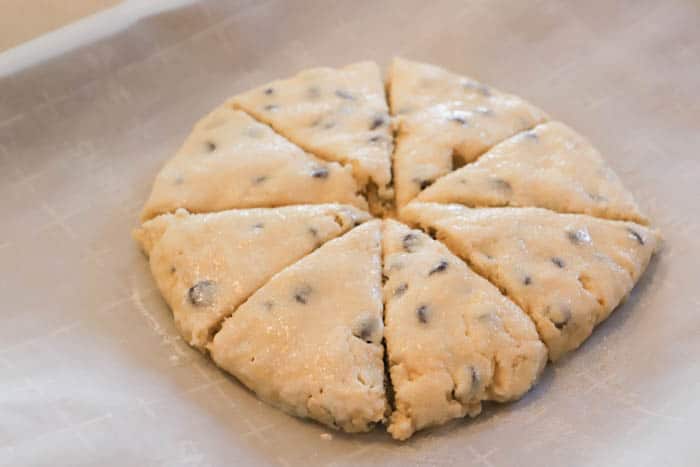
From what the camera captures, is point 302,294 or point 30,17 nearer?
point 302,294

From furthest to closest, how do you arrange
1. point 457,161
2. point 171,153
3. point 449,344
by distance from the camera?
point 171,153
point 457,161
point 449,344

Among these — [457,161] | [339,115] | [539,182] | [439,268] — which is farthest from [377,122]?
[439,268]

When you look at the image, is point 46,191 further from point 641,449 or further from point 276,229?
point 641,449

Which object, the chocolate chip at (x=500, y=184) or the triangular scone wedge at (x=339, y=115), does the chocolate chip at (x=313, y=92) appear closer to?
the triangular scone wedge at (x=339, y=115)

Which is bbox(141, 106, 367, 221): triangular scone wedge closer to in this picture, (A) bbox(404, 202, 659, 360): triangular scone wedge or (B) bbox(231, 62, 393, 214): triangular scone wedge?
(B) bbox(231, 62, 393, 214): triangular scone wedge

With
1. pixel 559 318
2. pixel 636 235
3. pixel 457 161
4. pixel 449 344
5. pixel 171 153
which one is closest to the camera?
pixel 449 344

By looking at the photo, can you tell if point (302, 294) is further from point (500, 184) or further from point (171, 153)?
point (171, 153)

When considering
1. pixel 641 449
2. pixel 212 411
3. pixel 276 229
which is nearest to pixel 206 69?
pixel 276 229
